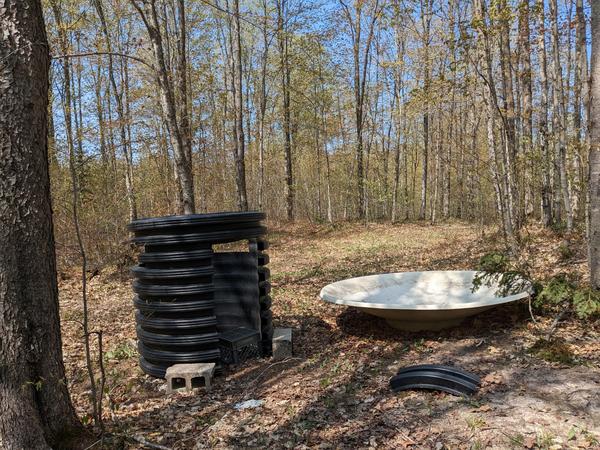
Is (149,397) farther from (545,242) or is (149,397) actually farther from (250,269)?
(545,242)

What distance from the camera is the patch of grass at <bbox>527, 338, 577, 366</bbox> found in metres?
3.65

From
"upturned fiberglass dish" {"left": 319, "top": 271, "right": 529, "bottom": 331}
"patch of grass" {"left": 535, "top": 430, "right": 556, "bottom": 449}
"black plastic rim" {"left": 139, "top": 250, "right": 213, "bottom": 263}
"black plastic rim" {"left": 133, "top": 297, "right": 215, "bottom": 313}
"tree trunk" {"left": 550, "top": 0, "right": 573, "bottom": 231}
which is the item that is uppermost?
"tree trunk" {"left": 550, "top": 0, "right": 573, "bottom": 231}

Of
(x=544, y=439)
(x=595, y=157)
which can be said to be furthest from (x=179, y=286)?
(x=595, y=157)

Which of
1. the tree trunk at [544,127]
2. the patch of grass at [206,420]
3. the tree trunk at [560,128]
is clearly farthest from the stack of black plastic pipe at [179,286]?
the tree trunk at [544,127]

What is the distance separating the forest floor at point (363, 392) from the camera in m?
2.78

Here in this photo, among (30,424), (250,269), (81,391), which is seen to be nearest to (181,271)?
(250,269)

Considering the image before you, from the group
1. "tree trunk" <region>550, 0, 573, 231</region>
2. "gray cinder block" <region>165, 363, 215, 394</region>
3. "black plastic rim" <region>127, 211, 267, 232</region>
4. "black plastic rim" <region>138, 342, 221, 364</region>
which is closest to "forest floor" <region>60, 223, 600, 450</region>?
"gray cinder block" <region>165, 363, 215, 394</region>

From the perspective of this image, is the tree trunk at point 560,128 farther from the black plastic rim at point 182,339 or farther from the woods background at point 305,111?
the black plastic rim at point 182,339

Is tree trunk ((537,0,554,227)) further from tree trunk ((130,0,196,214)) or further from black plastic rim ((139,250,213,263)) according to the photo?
black plastic rim ((139,250,213,263))

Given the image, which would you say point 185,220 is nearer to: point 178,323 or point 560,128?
point 178,323

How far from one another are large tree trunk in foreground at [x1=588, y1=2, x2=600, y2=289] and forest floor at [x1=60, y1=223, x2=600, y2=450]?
0.72 meters

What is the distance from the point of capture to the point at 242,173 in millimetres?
16344

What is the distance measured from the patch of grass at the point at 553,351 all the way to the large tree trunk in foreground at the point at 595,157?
3.63 feet

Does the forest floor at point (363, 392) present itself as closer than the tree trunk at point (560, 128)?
Yes
